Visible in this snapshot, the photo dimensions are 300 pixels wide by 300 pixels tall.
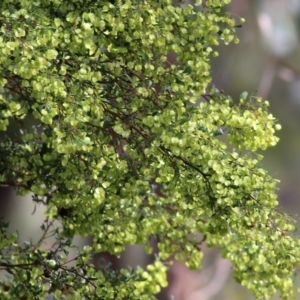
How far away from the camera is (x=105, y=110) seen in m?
3.12

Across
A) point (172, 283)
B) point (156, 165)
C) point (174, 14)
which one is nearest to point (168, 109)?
point (156, 165)

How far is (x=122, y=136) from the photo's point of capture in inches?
124

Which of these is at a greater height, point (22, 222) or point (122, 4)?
point (22, 222)

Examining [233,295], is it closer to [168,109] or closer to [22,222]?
[22,222]

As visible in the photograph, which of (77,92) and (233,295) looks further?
(233,295)

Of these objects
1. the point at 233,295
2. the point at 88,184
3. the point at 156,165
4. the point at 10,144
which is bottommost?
the point at 156,165

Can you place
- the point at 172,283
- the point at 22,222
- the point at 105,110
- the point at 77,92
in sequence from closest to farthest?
the point at 77,92 → the point at 105,110 → the point at 172,283 → the point at 22,222

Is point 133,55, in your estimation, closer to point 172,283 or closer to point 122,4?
point 122,4

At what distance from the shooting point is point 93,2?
121 inches

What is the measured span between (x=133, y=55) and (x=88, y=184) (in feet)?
2.21

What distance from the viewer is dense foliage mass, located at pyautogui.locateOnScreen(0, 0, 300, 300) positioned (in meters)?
2.81

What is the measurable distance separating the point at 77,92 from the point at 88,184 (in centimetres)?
52

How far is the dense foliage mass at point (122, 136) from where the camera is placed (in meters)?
2.81

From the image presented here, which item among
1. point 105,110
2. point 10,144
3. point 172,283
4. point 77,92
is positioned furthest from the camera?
point 172,283
